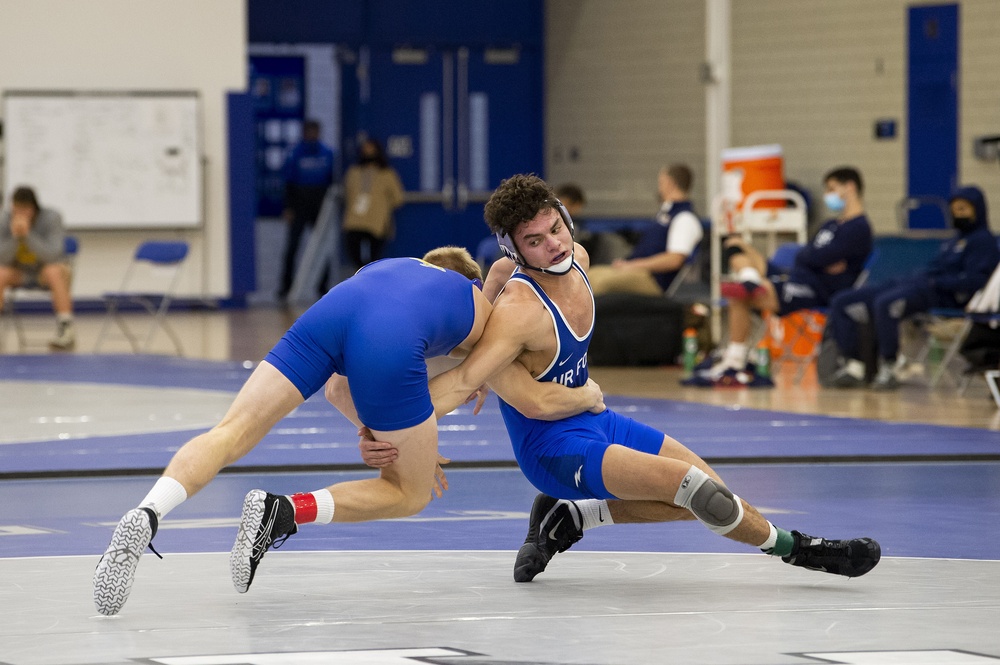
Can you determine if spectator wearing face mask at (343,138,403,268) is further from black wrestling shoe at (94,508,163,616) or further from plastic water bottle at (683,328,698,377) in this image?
black wrestling shoe at (94,508,163,616)

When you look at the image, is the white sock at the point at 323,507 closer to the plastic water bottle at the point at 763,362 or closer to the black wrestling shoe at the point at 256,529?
the black wrestling shoe at the point at 256,529

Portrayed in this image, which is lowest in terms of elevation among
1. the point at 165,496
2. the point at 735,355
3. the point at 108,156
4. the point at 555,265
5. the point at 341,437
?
the point at 341,437

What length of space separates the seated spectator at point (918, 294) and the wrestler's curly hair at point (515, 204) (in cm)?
630

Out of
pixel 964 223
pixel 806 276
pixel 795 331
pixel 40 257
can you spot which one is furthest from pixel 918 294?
pixel 40 257

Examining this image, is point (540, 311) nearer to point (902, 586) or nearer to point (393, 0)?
point (902, 586)

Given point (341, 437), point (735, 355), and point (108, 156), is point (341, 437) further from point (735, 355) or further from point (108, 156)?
point (108, 156)

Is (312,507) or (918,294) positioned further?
(918,294)

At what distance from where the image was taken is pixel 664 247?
11.9m

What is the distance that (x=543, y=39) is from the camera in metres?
20.6

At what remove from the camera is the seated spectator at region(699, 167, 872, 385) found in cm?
1073

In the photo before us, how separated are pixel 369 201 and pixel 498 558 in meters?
14.2

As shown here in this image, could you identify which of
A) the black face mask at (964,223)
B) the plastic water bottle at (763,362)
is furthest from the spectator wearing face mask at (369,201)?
the black face mask at (964,223)

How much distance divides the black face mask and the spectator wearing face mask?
9448 mm

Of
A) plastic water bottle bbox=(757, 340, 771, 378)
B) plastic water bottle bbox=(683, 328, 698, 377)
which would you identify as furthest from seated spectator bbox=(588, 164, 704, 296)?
plastic water bottle bbox=(757, 340, 771, 378)
